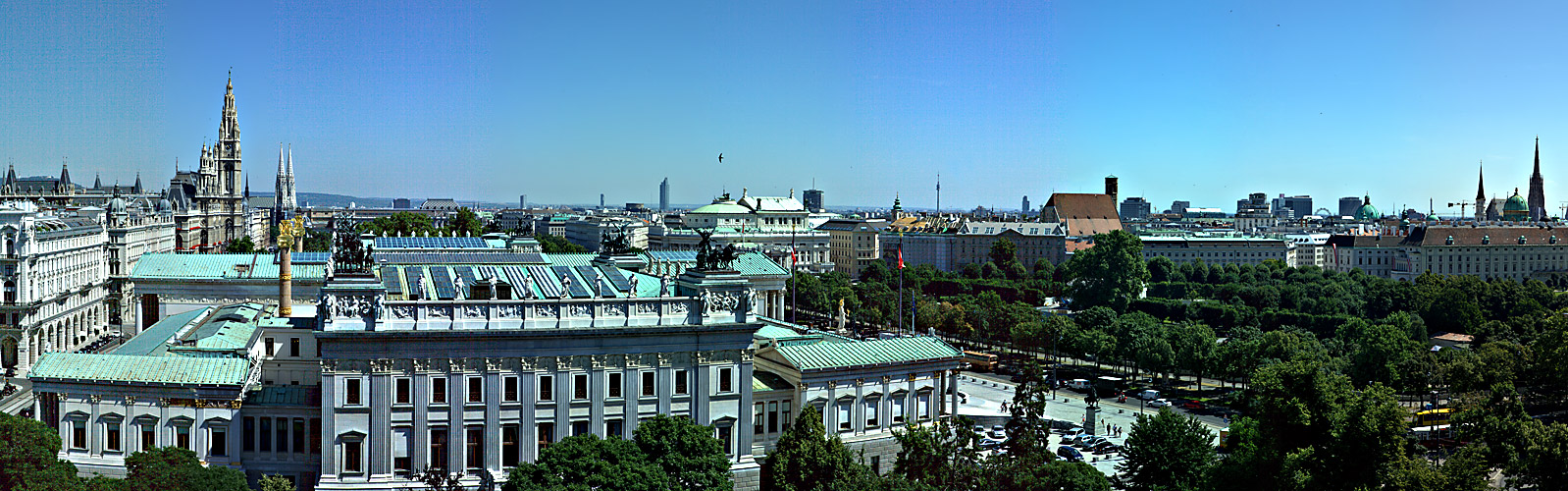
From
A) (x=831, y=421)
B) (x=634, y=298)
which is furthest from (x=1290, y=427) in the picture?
(x=634, y=298)

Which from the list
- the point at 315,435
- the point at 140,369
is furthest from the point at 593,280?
the point at 140,369

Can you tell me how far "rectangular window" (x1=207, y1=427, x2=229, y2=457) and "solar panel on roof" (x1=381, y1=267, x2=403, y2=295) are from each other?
8434mm

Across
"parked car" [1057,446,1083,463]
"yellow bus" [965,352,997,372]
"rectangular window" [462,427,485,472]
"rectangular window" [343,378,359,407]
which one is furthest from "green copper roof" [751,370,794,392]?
"yellow bus" [965,352,997,372]

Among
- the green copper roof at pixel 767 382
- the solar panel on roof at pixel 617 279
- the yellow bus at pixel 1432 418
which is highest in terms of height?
the solar panel on roof at pixel 617 279

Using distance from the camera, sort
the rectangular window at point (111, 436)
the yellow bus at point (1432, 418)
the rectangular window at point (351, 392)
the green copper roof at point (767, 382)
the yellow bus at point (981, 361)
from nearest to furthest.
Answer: the rectangular window at point (351, 392) < the rectangular window at point (111, 436) < the green copper roof at point (767, 382) < the yellow bus at point (1432, 418) < the yellow bus at point (981, 361)

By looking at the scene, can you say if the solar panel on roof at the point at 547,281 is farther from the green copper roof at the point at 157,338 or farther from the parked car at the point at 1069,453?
the parked car at the point at 1069,453

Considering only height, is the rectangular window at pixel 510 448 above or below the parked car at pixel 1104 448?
above

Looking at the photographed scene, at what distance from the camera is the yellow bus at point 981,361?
366ft

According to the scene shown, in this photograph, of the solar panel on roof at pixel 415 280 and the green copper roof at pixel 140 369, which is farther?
the green copper roof at pixel 140 369

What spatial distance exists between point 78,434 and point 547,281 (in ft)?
64.1

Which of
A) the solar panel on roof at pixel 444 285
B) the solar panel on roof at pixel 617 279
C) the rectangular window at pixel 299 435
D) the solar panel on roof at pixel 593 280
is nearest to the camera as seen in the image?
the solar panel on roof at pixel 444 285

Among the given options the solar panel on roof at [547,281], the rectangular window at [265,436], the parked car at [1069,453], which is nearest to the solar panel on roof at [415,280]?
the solar panel on roof at [547,281]

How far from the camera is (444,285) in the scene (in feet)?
177

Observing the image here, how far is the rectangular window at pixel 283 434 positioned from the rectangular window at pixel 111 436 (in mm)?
6647
